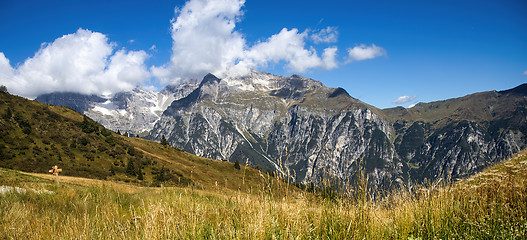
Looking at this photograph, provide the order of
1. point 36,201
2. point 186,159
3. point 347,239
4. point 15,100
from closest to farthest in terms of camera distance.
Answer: point 347,239
point 36,201
point 15,100
point 186,159

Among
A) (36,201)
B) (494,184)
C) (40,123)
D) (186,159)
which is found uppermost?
(40,123)

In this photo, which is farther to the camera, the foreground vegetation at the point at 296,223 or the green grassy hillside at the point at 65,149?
the green grassy hillside at the point at 65,149

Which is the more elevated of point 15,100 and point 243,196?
point 15,100

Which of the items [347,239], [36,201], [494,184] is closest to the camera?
[347,239]

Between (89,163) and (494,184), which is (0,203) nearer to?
(494,184)

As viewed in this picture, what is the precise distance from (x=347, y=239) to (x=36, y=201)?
8.84 m

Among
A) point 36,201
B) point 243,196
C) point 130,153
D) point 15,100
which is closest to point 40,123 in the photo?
point 15,100

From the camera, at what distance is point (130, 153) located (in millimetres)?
71375

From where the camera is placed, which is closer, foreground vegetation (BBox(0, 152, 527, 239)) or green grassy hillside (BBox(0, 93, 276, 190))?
foreground vegetation (BBox(0, 152, 527, 239))

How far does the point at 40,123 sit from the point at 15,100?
48.6 feet

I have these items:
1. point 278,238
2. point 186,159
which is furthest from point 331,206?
point 186,159

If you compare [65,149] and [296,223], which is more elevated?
[296,223]

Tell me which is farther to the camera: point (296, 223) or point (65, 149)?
point (65, 149)

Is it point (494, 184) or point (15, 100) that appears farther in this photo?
point (15, 100)
